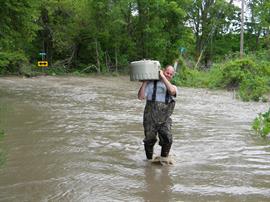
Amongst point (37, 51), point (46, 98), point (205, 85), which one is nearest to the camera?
point (46, 98)

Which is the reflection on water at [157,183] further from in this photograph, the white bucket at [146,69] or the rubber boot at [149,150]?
the white bucket at [146,69]

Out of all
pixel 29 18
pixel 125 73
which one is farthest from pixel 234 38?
pixel 29 18

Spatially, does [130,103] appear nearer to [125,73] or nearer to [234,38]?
[125,73]

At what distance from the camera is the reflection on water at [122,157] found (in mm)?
6496

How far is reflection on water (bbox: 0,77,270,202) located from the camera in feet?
21.3

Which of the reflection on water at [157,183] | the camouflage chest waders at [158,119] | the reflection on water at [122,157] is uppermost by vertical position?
the camouflage chest waders at [158,119]

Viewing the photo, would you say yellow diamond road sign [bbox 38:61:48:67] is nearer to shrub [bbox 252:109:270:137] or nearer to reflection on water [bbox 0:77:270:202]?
reflection on water [bbox 0:77:270:202]

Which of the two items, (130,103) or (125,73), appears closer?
(130,103)

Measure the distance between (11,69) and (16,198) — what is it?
27.8 metres

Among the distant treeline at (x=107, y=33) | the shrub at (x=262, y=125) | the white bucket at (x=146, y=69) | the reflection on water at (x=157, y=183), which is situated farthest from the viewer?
the distant treeline at (x=107, y=33)

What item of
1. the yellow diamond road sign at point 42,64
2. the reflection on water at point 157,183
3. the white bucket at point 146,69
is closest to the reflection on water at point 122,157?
the reflection on water at point 157,183

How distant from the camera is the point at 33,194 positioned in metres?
6.30

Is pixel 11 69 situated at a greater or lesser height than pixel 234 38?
lesser

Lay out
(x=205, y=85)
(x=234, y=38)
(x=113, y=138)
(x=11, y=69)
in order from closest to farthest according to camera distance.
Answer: (x=113, y=138), (x=205, y=85), (x=11, y=69), (x=234, y=38)
